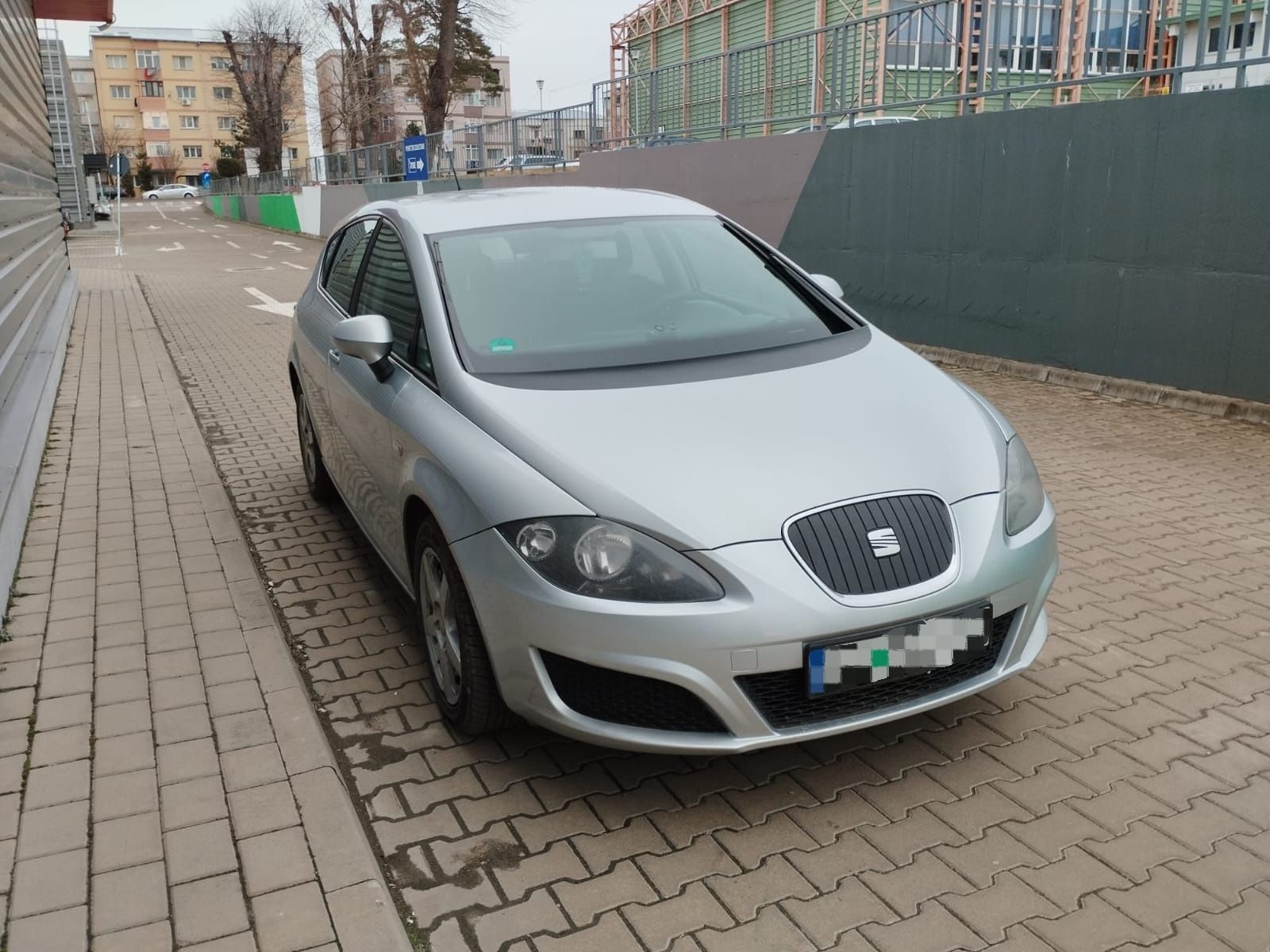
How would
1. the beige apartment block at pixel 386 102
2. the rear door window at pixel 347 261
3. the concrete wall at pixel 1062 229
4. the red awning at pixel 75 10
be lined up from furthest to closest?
the beige apartment block at pixel 386 102 < the red awning at pixel 75 10 < the concrete wall at pixel 1062 229 < the rear door window at pixel 347 261

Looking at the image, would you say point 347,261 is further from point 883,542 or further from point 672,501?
point 883,542

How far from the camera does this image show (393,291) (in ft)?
14.0

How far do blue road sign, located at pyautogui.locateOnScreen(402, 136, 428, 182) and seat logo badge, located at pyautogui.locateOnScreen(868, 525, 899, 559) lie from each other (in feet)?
78.5

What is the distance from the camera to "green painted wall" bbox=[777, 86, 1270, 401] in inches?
289

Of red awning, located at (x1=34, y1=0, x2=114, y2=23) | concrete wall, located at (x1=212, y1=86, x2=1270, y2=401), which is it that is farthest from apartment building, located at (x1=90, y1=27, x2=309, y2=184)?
concrete wall, located at (x1=212, y1=86, x2=1270, y2=401)

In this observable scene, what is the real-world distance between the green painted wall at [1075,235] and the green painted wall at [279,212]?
30.9 meters

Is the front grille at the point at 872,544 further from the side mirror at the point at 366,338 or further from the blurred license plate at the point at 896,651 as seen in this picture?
the side mirror at the point at 366,338

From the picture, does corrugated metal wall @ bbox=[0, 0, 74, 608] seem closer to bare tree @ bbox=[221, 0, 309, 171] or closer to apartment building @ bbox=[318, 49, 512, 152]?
apartment building @ bbox=[318, 49, 512, 152]

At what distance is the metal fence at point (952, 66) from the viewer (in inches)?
297

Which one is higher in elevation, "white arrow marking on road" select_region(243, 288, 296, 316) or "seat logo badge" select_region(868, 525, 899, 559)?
"seat logo badge" select_region(868, 525, 899, 559)

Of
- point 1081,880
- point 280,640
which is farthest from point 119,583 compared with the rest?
point 1081,880

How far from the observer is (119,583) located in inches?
193

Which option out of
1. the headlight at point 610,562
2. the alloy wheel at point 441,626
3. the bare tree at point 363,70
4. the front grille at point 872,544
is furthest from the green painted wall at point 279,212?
the front grille at point 872,544

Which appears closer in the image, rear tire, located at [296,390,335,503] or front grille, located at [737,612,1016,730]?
front grille, located at [737,612,1016,730]
